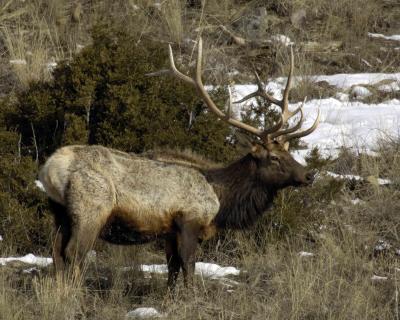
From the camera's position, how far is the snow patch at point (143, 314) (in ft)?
20.7

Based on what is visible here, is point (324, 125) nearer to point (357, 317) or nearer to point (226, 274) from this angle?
point (226, 274)

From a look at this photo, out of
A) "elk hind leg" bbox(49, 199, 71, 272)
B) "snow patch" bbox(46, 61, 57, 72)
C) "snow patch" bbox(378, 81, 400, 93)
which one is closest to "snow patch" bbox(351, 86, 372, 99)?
"snow patch" bbox(378, 81, 400, 93)

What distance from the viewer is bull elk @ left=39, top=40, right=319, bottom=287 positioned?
270 inches

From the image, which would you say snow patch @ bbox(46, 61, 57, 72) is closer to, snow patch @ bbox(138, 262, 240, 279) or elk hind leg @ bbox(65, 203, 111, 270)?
snow patch @ bbox(138, 262, 240, 279)

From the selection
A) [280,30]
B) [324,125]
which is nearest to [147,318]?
[324,125]

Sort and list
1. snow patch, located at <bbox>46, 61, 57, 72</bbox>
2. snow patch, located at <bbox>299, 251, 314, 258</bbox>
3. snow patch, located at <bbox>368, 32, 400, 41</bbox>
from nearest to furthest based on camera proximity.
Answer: snow patch, located at <bbox>299, 251, 314, 258</bbox> → snow patch, located at <bbox>46, 61, 57, 72</bbox> → snow patch, located at <bbox>368, 32, 400, 41</bbox>

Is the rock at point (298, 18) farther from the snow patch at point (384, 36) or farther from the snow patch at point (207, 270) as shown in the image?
the snow patch at point (207, 270)

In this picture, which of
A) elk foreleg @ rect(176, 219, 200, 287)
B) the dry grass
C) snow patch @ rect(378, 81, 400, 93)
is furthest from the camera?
snow patch @ rect(378, 81, 400, 93)

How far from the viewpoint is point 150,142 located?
905 centimetres

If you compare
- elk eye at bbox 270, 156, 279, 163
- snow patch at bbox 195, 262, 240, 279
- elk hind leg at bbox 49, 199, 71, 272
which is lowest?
snow patch at bbox 195, 262, 240, 279

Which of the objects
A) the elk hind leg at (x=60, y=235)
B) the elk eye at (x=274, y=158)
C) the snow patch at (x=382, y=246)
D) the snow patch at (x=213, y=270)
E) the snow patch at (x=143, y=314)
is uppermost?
the elk eye at (x=274, y=158)

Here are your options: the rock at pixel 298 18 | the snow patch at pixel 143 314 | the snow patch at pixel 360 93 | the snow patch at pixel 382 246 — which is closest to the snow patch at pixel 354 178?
the snow patch at pixel 382 246

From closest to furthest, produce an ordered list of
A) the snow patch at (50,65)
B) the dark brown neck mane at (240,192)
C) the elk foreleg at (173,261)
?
the elk foreleg at (173,261)
the dark brown neck mane at (240,192)
the snow patch at (50,65)

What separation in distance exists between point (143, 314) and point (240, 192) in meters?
1.81
